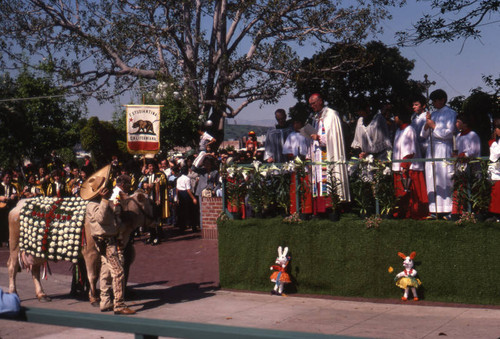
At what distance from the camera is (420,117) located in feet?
36.1

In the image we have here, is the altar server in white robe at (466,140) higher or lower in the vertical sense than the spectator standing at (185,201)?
higher

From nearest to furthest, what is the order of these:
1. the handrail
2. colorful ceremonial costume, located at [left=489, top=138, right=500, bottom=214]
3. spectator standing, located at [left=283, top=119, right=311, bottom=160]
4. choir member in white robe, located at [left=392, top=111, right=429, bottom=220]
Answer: the handrail → colorful ceremonial costume, located at [left=489, top=138, right=500, bottom=214] → choir member in white robe, located at [left=392, top=111, right=429, bottom=220] → spectator standing, located at [left=283, top=119, right=311, bottom=160]

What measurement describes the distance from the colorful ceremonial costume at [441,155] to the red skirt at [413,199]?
3.8 inches

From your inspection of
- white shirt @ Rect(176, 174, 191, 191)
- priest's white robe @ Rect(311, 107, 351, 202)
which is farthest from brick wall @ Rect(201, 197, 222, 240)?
priest's white robe @ Rect(311, 107, 351, 202)

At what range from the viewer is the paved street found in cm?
793

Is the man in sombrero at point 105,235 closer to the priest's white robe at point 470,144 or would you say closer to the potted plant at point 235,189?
the potted plant at point 235,189

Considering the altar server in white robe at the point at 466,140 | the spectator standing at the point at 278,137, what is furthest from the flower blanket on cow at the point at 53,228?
the altar server in white robe at the point at 466,140

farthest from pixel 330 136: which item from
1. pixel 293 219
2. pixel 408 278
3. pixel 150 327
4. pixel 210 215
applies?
pixel 150 327

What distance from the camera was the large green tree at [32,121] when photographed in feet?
124

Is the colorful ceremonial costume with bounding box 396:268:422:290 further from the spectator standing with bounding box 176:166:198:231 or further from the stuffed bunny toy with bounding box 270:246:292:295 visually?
the spectator standing with bounding box 176:166:198:231

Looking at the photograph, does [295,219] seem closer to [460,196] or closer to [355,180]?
[355,180]

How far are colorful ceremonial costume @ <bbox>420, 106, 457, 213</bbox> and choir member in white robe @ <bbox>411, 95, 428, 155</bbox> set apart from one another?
18 cm

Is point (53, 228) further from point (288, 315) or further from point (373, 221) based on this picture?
point (373, 221)

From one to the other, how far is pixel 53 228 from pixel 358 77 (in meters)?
20.7
